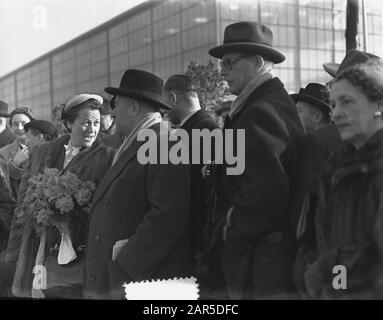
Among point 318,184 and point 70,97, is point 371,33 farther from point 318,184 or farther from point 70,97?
point 70,97

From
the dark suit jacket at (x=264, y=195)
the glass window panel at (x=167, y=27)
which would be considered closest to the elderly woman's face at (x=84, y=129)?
the glass window panel at (x=167, y=27)

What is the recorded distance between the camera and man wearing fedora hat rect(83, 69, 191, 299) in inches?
123

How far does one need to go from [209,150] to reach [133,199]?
47 centimetres

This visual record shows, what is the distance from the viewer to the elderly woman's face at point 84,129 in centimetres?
379

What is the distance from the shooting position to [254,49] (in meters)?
3.08

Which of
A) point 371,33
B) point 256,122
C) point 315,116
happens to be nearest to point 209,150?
point 256,122

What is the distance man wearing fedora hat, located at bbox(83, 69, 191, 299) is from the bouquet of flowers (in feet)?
0.60

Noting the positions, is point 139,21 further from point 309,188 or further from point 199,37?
point 309,188

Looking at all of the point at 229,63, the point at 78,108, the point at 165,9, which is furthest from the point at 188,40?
the point at 78,108

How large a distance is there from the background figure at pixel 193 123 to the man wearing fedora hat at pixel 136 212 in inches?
2.8

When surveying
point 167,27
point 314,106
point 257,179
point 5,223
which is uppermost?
point 167,27

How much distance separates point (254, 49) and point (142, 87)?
668 millimetres

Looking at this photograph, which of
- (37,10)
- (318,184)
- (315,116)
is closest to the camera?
(318,184)

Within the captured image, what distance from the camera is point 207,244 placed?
3201mm
